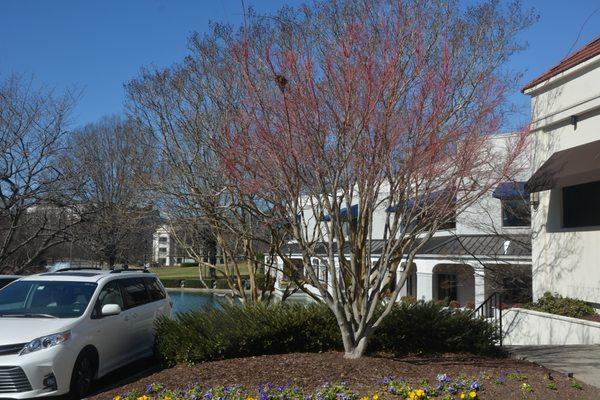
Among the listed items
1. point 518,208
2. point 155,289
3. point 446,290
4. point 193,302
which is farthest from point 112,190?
point 446,290

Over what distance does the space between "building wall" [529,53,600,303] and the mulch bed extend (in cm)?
565

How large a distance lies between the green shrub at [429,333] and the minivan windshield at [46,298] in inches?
161

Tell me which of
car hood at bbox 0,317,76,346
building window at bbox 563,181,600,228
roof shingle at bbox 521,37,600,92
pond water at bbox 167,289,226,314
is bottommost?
pond water at bbox 167,289,226,314

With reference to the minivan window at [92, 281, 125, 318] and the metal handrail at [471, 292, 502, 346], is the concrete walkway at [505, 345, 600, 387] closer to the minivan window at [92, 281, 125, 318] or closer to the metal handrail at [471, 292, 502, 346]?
the metal handrail at [471, 292, 502, 346]

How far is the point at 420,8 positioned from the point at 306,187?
9.25ft

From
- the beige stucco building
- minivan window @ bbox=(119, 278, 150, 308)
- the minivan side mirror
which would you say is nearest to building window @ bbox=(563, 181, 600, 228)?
the beige stucco building

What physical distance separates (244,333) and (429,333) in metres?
2.64

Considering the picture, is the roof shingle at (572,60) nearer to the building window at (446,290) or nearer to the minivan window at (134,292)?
the minivan window at (134,292)

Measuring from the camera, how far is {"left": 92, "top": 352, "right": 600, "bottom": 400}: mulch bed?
21.6 ft

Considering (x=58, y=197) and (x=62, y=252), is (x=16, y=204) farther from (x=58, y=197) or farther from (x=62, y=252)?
(x=62, y=252)

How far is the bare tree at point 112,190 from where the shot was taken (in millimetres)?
13133

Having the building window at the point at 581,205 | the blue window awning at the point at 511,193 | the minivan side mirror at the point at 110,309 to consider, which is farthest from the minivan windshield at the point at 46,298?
the blue window awning at the point at 511,193

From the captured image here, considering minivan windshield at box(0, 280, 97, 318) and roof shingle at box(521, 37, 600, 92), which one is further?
roof shingle at box(521, 37, 600, 92)

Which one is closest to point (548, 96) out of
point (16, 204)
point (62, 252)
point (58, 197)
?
point (58, 197)
